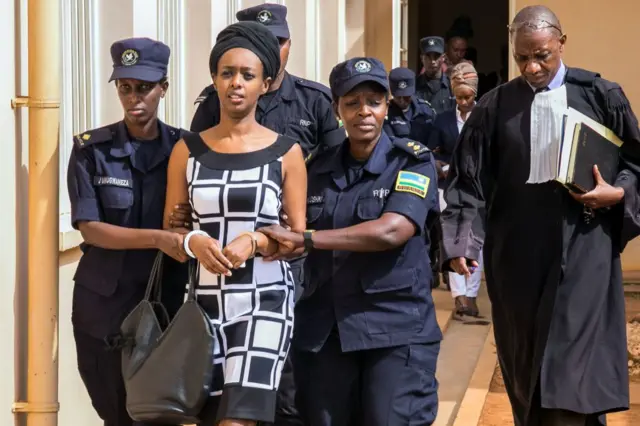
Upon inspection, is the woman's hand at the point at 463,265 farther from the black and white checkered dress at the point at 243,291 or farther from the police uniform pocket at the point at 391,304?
the black and white checkered dress at the point at 243,291

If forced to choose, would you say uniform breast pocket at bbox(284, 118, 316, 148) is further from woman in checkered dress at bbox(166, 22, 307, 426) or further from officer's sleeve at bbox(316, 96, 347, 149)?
woman in checkered dress at bbox(166, 22, 307, 426)

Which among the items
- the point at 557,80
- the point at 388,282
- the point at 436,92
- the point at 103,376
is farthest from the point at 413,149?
the point at 436,92

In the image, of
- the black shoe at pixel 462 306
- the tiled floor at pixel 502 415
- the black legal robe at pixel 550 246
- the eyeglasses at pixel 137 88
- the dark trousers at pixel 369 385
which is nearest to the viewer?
the dark trousers at pixel 369 385

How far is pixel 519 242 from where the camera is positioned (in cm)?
549

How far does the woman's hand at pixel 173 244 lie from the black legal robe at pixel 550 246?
1.34 metres

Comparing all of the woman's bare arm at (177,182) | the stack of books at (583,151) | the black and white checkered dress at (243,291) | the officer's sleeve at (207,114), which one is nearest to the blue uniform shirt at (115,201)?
the woman's bare arm at (177,182)

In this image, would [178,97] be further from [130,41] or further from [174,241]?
[174,241]

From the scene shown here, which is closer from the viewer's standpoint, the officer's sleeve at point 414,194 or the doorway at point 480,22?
the officer's sleeve at point 414,194

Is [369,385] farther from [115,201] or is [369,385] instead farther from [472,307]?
[472,307]

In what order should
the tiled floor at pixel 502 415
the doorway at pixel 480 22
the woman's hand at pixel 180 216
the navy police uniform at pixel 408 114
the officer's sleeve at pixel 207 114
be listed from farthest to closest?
1. the doorway at pixel 480 22
2. the navy police uniform at pixel 408 114
3. the tiled floor at pixel 502 415
4. the officer's sleeve at pixel 207 114
5. the woman's hand at pixel 180 216

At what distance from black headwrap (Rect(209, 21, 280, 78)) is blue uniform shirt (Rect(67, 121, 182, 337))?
1.67 ft

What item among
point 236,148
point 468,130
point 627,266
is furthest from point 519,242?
point 627,266

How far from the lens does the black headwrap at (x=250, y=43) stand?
4.50 metres

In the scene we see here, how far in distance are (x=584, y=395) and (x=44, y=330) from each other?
216 centimetres
